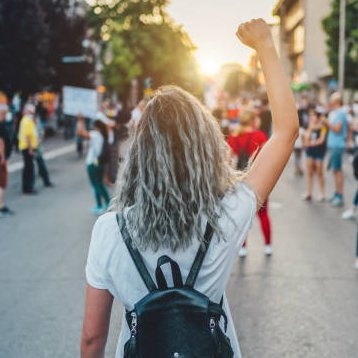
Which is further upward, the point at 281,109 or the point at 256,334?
the point at 281,109

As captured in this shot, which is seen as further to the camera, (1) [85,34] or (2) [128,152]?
(1) [85,34]

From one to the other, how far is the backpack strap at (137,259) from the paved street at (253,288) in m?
2.83

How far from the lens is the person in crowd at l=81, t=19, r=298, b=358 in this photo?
1.98 m

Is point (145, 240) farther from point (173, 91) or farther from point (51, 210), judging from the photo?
point (51, 210)

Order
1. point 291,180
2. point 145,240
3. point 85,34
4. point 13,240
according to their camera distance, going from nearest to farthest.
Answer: point 145,240
point 13,240
point 291,180
point 85,34

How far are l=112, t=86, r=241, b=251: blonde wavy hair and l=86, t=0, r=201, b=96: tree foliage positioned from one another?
53254 millimetres

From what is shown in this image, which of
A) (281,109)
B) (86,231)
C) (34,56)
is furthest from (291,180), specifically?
(34,56)

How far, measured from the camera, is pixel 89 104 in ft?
65.1

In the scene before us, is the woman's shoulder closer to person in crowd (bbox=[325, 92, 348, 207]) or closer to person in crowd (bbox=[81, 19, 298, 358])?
person in crowd (bbox=[81, 19, 298, 358])

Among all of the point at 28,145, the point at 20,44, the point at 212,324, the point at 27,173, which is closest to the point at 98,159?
the point at 28,145

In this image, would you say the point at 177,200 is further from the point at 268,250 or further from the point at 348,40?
the point at 348,40

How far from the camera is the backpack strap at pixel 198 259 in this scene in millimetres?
1934

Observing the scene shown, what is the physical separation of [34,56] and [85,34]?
9521 mm

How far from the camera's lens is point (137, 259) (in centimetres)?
196
